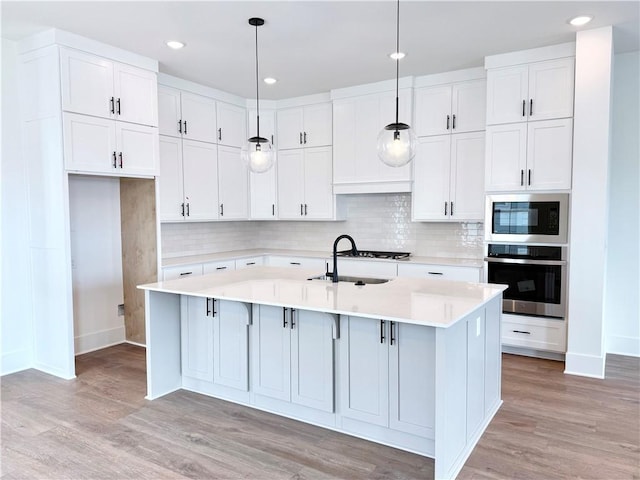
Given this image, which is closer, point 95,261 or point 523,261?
point 523,261

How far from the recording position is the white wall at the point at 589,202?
3.67 metres

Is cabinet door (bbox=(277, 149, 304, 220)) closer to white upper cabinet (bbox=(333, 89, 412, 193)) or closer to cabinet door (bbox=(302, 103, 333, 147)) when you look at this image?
cabinet door (bbox=(302, 103, 333, 147))

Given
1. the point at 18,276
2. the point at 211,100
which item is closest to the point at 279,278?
the point at 18,276

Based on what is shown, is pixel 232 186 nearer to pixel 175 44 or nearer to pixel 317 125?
pixel 317 125

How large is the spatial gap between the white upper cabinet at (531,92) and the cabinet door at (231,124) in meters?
3.01

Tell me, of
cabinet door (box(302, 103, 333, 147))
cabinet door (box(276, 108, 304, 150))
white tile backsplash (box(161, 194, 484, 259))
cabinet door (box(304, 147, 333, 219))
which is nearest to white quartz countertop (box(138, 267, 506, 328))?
white tile backsplash (box(161, 194, 484, 259))

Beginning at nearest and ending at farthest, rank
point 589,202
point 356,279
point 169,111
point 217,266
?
point 356,279
point 589,202
point 169,111
point 217,266

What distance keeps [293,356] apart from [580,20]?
3322 millimetres

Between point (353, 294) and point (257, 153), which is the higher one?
point (257, 153)

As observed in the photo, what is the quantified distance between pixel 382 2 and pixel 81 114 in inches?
102

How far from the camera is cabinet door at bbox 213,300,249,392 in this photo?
3148 mm

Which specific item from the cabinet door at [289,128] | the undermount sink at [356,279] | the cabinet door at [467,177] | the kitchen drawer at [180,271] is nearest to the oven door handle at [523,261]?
the cabinet door at [467,177]

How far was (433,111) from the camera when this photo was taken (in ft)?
15.8

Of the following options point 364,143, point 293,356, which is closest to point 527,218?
point 364,143
